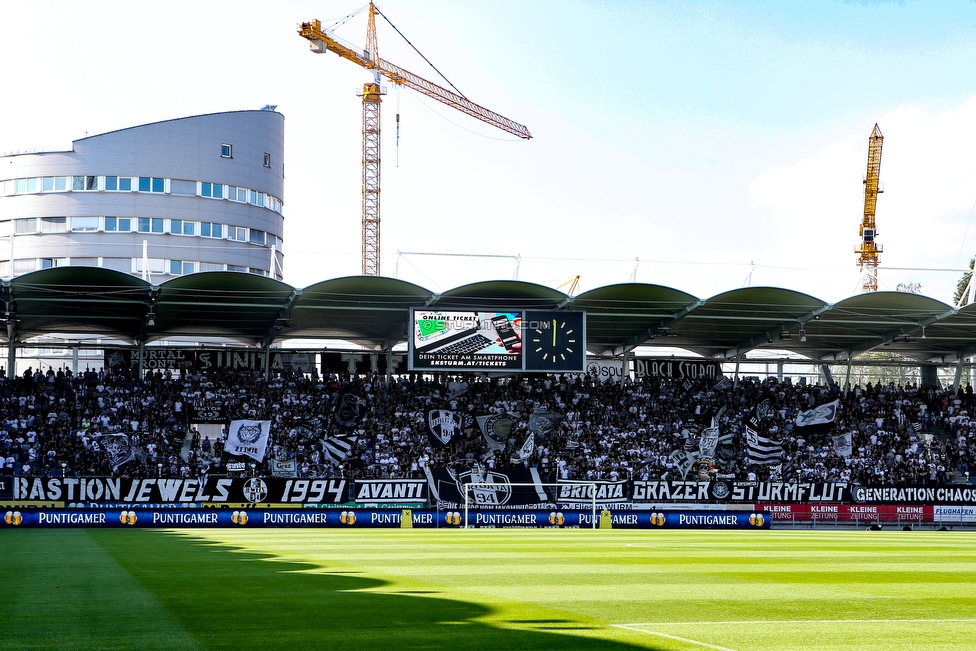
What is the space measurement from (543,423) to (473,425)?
324 cm

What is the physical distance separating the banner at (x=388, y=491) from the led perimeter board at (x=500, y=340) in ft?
21.1

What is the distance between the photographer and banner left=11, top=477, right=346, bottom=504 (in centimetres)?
3916

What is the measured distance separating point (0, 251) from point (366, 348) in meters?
33.7

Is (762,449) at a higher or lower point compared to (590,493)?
higher

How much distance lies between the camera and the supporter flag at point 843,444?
49219 millimetres

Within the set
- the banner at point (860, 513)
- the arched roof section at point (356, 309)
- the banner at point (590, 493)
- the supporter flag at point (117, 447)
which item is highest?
the arched roof section at point (356, 309)

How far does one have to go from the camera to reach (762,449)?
48.7 m

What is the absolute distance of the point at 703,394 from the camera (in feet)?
172

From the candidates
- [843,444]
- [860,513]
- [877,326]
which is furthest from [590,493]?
[877,326]

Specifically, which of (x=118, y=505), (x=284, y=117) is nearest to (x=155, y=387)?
(x=118, y=505)

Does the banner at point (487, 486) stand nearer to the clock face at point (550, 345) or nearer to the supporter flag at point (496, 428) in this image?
the supporter flag at point (496, 428)

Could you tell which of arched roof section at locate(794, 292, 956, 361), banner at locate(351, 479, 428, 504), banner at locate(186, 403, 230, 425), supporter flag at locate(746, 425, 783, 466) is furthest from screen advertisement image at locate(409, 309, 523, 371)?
arched roof section at locate(794, 292, 956, 361)

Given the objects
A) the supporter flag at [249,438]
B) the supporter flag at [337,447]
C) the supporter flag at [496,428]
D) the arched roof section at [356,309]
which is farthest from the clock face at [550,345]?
the supporter flag at [249,438]

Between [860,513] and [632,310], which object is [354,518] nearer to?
[632,310]
